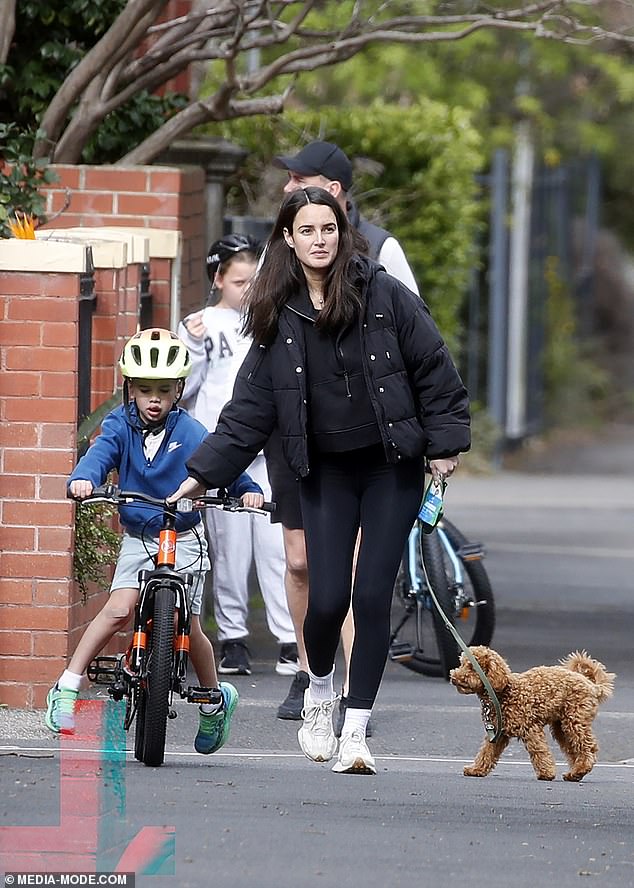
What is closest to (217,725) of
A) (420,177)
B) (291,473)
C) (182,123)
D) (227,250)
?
(291,473)

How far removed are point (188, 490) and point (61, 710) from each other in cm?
86

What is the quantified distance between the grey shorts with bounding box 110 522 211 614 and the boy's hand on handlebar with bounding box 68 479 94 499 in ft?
1.45

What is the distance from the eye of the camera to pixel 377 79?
1958 cm

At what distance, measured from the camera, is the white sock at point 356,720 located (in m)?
5.78

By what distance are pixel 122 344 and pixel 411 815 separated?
2.79 m

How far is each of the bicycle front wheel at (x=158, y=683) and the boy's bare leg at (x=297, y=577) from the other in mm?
918

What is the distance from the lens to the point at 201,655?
612cm

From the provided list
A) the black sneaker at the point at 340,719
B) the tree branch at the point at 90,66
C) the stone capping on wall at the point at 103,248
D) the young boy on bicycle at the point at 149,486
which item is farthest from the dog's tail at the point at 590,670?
the tree branch at the point at 90,66

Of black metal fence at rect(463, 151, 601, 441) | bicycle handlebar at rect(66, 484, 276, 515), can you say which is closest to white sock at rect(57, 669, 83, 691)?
bicycle handlebar at rect(66, 484, 276, 515)

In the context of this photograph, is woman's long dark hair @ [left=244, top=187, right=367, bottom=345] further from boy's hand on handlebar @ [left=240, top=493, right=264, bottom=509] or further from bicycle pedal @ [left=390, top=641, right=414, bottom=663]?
bicycle pedal @ [left=390, top=641, right=414, bottom=663]

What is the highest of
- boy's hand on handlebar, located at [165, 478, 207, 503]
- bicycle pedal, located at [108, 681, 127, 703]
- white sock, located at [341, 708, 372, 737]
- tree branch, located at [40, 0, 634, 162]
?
tree branch, located at [40, 0, 634, 162]

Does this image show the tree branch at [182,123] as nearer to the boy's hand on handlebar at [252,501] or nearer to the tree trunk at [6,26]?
the tree trunk at [6,26]

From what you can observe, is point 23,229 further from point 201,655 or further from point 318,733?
point 318,733

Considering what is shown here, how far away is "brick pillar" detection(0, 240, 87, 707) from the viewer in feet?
21.4
